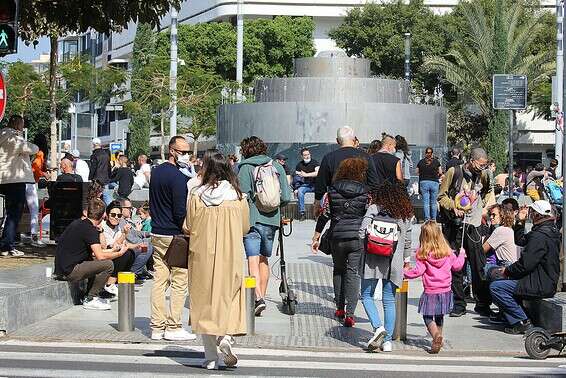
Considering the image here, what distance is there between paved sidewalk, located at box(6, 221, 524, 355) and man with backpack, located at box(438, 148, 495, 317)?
0.26m

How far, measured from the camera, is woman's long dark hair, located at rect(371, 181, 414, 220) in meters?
12.1

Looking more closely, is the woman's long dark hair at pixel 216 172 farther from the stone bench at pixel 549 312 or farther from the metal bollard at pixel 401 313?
the stone bench at pixel 549 312

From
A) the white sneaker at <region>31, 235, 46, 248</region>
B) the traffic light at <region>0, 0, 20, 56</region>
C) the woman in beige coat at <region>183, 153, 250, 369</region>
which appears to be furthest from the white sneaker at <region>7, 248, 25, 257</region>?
the woman in beige coat at <region>183, 153, 250, 369</region>

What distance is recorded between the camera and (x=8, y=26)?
14.6 metres

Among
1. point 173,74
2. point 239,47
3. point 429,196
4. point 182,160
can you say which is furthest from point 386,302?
point 239,47

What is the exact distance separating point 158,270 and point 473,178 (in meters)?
4.49

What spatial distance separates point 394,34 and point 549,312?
6564 centimetres

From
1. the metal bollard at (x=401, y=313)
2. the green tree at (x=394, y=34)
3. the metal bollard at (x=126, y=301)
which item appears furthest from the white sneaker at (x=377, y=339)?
the green tree at (x=394, y=34)

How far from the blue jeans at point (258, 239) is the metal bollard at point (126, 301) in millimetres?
1607

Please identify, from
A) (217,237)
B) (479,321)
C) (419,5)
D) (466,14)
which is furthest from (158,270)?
(419,5)

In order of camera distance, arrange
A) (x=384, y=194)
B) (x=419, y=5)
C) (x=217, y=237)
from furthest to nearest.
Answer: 1. (x=419, y=5)
2. (x=384, y=194)
3. (x=217, y=237)

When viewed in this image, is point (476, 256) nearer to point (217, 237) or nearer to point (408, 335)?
point (408, 335)

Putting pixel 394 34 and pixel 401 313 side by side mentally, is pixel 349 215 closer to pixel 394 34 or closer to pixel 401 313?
pixel 401 313

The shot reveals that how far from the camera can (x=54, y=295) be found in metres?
13.9
